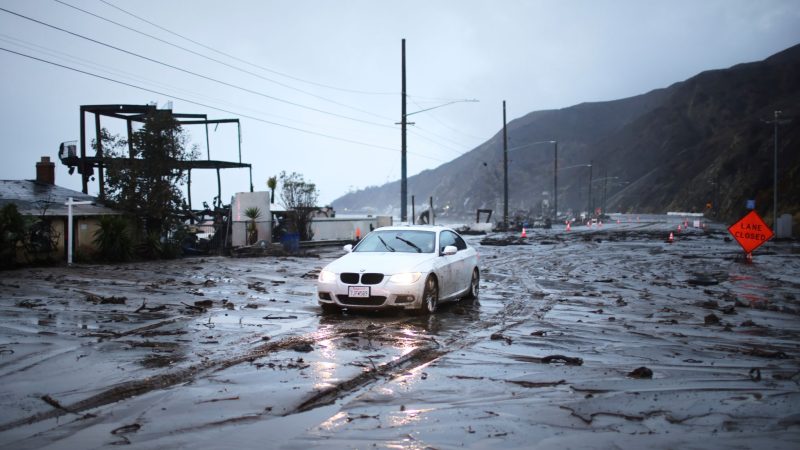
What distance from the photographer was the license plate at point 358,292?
34.2 ft

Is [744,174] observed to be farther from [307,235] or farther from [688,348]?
[688,348]

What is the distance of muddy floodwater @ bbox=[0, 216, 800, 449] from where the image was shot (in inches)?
191

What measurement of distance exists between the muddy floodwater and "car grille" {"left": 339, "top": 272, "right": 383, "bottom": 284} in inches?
22.5

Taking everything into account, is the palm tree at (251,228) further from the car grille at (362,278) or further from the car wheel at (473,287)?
the car grille at (362,278)

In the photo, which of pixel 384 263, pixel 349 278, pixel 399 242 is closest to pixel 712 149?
pixel 399 242

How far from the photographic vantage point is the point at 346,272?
10.6 metres

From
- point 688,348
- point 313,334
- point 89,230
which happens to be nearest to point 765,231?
point 688,348

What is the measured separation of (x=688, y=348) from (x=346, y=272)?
507 cm

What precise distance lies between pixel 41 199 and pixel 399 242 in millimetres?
17103

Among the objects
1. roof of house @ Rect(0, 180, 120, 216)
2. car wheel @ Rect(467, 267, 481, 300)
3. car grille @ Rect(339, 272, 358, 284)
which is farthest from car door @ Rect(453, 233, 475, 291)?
roof of house @ Rect(0, 180, 120, 216)

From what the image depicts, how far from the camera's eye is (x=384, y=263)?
10922mm

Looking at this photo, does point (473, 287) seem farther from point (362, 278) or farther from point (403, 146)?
point (403, 146)

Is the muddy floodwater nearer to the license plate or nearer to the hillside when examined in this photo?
the license plate

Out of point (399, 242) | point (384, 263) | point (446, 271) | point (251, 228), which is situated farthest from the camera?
point (251, 228)
